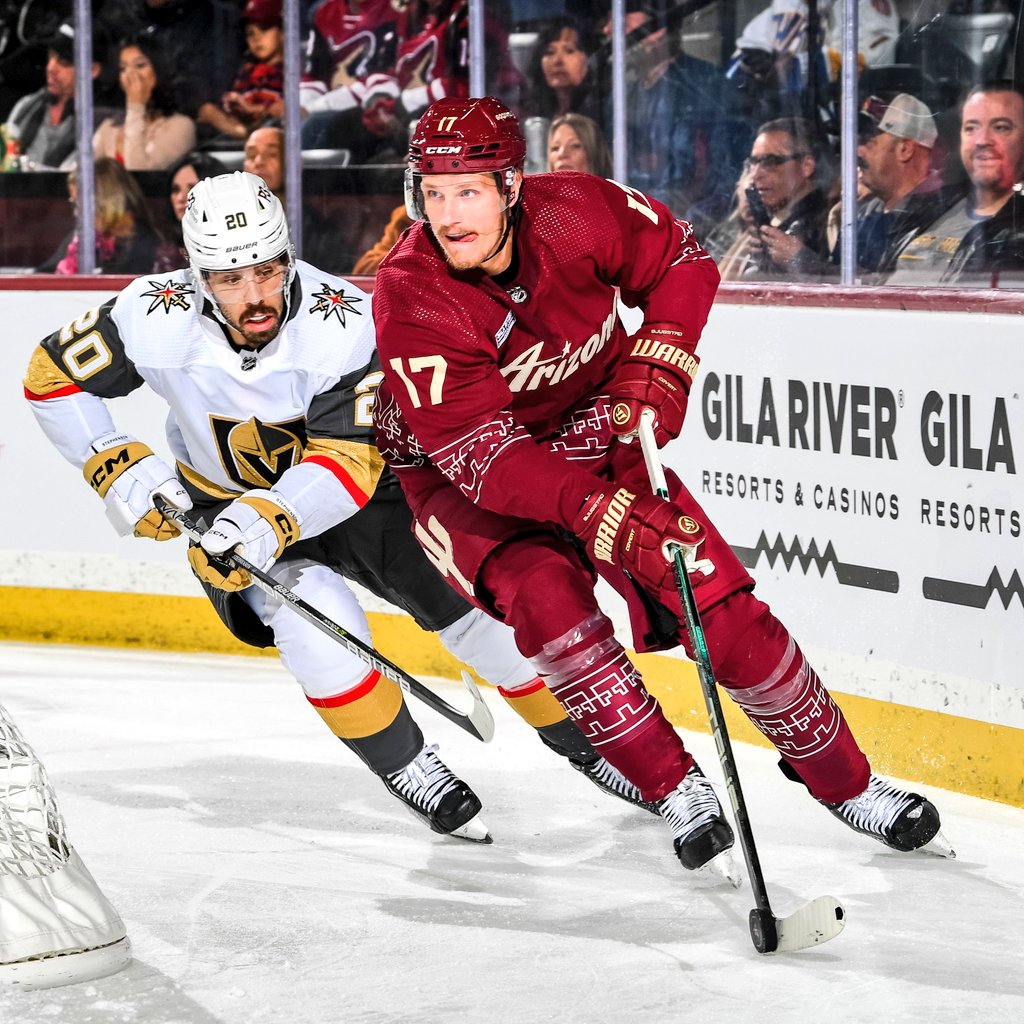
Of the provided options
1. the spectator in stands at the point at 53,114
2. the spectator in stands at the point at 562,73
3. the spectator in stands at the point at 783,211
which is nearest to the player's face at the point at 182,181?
the spectator in stands at the point at 53,114

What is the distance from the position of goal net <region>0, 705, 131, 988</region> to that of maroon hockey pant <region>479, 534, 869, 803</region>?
2.33 ft

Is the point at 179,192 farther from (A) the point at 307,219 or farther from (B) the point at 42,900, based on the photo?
(B) the point at 42,900

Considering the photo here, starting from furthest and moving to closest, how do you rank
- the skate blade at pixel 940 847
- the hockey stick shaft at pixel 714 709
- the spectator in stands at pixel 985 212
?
1. the spectator in stands at pixel 985 212
2. the skate blade at pixel 940 847
3. the hockey stick shaft at pixel 714 709

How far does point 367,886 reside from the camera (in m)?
2.98

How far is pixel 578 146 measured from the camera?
187 inches

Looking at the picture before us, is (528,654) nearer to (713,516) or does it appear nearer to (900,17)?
(713,516)

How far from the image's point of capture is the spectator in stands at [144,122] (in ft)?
17.7

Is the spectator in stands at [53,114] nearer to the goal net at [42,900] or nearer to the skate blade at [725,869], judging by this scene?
the goal net at [42,900]

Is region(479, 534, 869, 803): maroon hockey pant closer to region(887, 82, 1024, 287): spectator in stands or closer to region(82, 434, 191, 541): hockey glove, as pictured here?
region(82, 434, 191, 541): hockey glove

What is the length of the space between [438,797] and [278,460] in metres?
0.65

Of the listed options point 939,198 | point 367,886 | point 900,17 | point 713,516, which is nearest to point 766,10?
point 900,17

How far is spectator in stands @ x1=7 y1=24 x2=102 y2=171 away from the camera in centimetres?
537

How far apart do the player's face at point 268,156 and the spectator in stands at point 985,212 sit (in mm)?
2150

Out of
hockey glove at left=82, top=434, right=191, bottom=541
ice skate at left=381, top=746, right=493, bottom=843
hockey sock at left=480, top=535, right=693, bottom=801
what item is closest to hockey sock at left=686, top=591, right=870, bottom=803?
hockey sock at left=480, top=535, right=693, bottom=801
